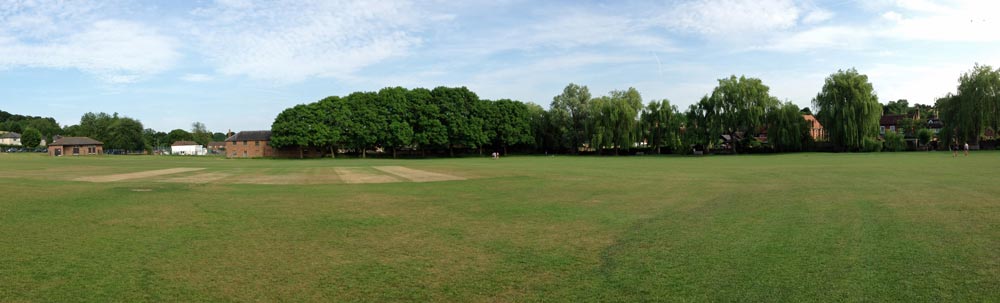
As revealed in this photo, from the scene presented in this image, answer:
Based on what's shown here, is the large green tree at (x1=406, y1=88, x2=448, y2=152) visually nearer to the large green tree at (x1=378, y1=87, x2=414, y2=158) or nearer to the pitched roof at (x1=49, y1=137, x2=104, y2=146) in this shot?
the large green tree at (x1=378, y1=87, x2=414, y2=158)

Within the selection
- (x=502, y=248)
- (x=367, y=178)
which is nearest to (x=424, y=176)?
(x=367, y=178)

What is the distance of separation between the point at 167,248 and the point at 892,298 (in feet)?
37.4

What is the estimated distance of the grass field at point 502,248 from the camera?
728 cm

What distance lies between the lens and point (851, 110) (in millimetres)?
72500

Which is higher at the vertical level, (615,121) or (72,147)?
(615,121)

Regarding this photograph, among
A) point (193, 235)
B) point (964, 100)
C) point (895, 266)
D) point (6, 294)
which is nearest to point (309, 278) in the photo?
point (6, 294)

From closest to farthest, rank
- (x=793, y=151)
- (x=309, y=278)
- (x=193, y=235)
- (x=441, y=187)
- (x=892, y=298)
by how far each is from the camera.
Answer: (x=892, y=298) < (x=309, y=278) < (x=193, y=235) < (x=441, y=187) < (x=793, y=151)

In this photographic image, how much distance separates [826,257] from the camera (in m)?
9.03

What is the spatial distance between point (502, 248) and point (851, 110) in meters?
78.2

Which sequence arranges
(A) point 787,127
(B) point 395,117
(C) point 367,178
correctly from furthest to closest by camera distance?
1. (B) point 395,117
2. (A) point 787,127
3. (C) point 367,178

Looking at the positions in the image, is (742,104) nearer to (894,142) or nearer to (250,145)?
(894,142)

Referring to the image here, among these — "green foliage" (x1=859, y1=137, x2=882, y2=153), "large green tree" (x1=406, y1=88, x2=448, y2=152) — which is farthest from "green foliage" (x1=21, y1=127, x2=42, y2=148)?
"green foliage" (x1=859, y1=137, x2=882, y2=153)

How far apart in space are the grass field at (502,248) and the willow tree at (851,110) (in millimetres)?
61884

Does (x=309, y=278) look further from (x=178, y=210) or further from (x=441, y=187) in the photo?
(x=441, y=187)
